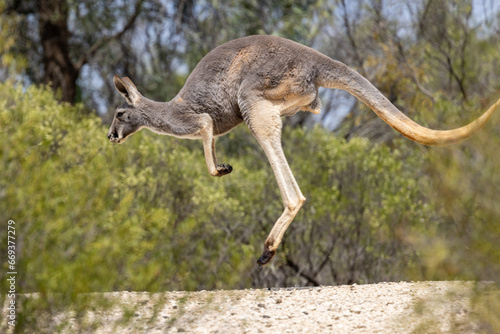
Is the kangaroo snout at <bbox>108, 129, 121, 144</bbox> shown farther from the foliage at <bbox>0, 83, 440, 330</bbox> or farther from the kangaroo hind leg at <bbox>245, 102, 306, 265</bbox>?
the foliage at <bbox>0, 83, 440, 330</bbox>

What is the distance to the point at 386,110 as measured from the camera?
601 cm

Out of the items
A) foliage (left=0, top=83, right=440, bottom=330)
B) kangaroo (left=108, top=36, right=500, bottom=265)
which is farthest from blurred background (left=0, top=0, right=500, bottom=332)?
kangaroo (left=108, top=36, right=500, bottom=265)

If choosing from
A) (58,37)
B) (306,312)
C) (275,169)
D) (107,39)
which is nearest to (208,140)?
(275,169)

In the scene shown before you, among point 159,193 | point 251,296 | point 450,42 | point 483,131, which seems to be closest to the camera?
point 483,131

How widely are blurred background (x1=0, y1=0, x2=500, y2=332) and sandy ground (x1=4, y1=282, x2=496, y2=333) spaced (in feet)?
1.02

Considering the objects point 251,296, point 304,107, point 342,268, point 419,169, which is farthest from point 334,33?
Answer: point 251,296

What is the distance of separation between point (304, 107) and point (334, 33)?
33.9 feet

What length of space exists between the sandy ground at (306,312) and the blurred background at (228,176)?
31 cm

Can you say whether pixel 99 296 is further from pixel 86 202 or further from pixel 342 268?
pixel 342 268

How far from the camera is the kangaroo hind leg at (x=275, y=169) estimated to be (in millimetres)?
6198

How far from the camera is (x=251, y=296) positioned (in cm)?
604

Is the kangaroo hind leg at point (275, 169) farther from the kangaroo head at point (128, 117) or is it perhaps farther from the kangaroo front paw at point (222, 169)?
the kangaroo head at point (128, 117)

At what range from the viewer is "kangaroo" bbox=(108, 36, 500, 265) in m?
6.25

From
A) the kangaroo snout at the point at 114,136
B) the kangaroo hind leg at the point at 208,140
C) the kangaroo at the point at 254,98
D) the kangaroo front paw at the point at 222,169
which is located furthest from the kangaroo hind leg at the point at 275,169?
the kangaroo snout at the point at 114,136
